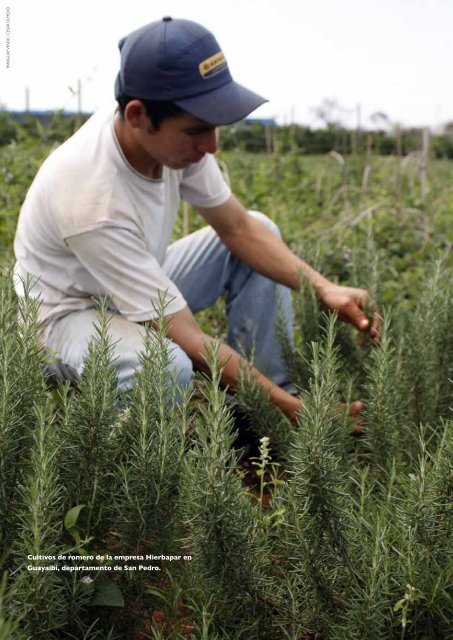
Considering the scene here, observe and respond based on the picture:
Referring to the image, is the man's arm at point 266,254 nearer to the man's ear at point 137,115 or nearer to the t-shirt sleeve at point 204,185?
the t-shirt sleeve at point 204,185

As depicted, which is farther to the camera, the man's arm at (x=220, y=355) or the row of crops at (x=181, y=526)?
the man's arm at (x=220, y=355)

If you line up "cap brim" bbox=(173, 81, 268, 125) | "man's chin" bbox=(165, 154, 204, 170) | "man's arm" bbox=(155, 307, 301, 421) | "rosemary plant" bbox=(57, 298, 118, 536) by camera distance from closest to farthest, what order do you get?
"rosemary plant" bbox=(57, 298, 118, 536) < "man's arm" bbox=(155, 307, 301, 421) < "cap brim" bbox=(173, 81, 268, 125) < "man's chin" bbox=(165, 154, 204, 170)

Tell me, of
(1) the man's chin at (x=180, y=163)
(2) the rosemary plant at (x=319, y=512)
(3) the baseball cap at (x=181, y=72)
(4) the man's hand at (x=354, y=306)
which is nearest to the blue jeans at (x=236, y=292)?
(4) the man's hand at (x=354, y=306)

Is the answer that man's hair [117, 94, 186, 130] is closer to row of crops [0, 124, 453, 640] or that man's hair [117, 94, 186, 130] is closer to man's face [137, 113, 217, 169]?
man's face [137, 113, 217, 169]

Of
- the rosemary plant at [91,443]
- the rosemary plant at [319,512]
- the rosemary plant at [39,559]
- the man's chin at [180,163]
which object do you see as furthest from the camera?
the man's chin at [180,163]

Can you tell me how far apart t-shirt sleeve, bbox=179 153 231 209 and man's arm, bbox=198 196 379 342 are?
0.03 m

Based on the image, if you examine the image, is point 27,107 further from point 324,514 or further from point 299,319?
point 324,514

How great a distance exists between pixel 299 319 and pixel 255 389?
0.57m

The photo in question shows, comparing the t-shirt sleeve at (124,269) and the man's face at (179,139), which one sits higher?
the man's face at (179,139)

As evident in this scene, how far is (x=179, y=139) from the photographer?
2.63 metres

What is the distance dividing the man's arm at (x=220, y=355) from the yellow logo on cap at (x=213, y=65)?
0.74 m

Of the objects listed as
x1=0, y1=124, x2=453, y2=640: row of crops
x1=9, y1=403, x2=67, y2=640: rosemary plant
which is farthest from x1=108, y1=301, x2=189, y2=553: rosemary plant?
x1=9, y1=403, x2=67, y2=640: rosemary plant

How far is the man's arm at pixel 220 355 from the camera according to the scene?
96.9 inches

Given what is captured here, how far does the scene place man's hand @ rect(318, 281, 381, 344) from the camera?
2.73m
